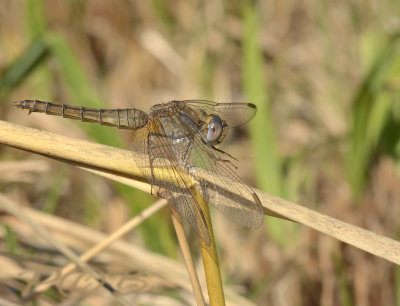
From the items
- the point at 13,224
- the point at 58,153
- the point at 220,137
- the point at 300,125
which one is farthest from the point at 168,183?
the point at 300,125

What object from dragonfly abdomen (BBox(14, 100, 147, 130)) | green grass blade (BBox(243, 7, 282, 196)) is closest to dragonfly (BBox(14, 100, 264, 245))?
dragonfly abdomen (BBox(14, 100, 147, 130))

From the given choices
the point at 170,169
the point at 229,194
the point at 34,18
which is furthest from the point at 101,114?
the point at 34,18

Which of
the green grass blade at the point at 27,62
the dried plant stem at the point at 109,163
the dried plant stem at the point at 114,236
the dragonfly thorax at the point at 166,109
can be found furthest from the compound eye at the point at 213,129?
the green grass blade at the point at 27,62

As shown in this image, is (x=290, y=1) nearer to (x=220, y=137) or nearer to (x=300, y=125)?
(x=300, y=125)

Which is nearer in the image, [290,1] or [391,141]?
[391,141]

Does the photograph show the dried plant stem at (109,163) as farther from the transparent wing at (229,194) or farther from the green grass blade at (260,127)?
the green grass blade at (260,127)

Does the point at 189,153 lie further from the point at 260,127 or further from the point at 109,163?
the point at 260,127

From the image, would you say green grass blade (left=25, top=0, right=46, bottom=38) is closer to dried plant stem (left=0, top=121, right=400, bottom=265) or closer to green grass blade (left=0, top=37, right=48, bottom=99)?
green grass blade (left=0, top=37, right=48, bottom=99)
